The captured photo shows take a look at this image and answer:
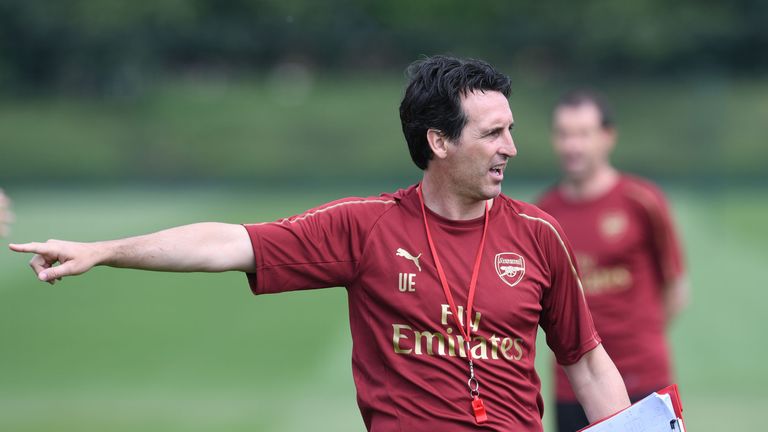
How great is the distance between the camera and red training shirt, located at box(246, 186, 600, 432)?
3.72m

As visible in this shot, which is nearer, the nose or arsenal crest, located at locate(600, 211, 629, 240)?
the nose

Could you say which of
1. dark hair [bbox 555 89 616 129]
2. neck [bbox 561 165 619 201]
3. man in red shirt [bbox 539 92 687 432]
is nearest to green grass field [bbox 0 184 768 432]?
man in red shirt [bbox 539 92 687 432]

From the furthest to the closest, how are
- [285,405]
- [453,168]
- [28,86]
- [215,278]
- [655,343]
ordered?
1. [28,86]
2. [215,278]
3. [285,405]
4. [655,343]
5. [453,168]

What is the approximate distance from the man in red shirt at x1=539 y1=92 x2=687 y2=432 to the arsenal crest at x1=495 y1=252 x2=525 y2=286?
2.32 metres

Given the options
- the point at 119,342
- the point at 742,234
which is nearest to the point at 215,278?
the point at 119,342

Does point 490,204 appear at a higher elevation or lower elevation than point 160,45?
lower

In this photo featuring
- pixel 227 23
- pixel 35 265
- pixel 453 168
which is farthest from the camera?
pixel 227 23

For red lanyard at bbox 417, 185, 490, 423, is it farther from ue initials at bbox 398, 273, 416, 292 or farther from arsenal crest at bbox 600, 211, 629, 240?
arsenal crest at bbox 600, 211, 629, 240

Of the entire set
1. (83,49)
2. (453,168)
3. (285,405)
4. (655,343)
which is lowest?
(285,405)

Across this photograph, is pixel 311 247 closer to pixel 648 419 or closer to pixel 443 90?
pixel 443 90

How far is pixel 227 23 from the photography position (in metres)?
33.1

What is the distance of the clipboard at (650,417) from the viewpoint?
12.1ft

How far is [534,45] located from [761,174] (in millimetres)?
7290

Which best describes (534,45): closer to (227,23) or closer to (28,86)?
(227,23)
